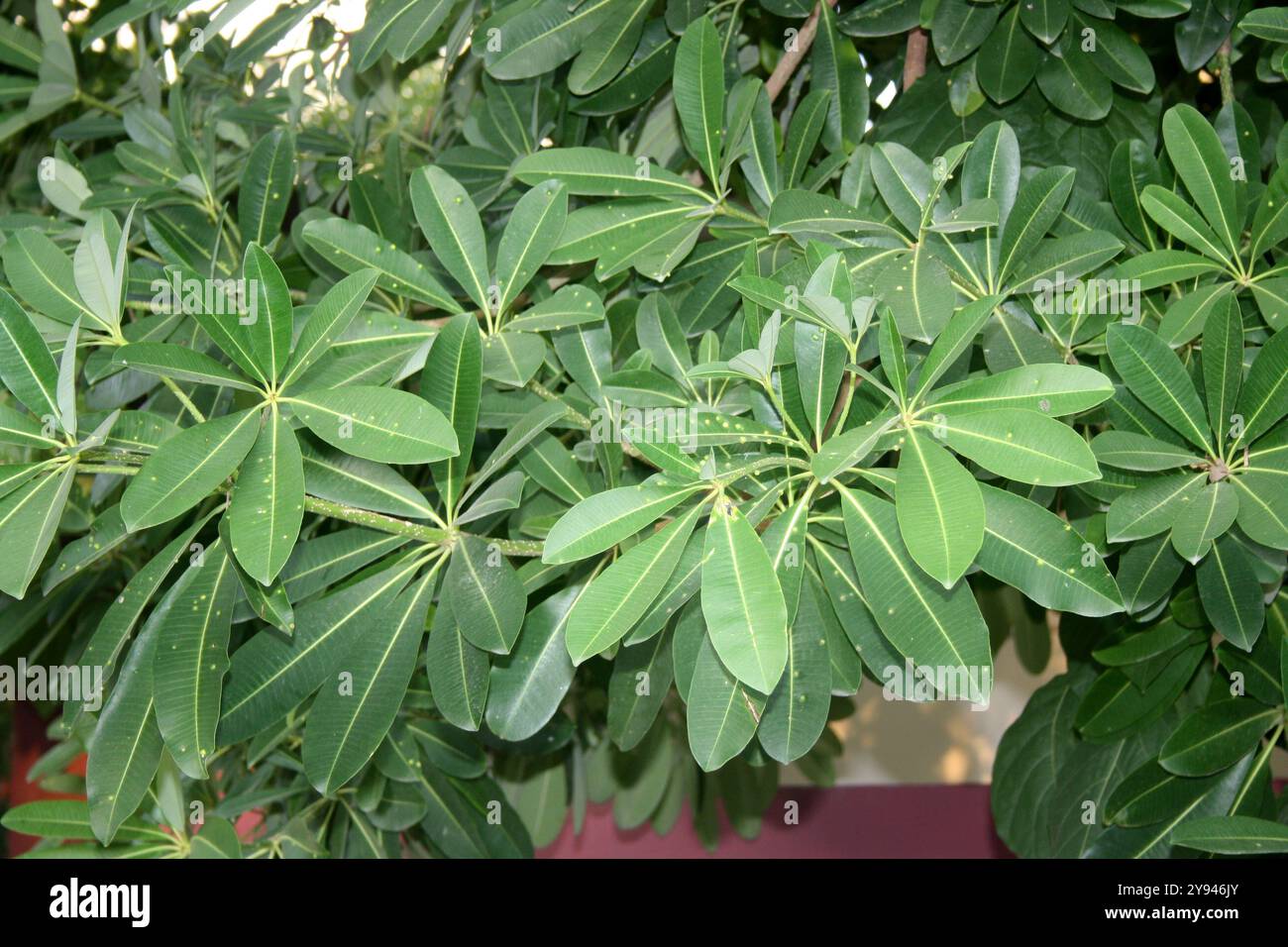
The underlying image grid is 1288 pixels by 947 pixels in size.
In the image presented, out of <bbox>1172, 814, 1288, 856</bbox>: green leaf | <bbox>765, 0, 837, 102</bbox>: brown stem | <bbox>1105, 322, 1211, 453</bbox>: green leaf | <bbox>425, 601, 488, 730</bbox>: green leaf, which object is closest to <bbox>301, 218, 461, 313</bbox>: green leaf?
<bbox>425, 601, 488, 730</bbox>: green leaf

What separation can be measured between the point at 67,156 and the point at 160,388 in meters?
0.43

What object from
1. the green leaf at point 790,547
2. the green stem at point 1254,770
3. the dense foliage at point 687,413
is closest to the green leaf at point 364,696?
the dense foliage at point 687,413

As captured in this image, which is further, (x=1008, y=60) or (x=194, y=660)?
(x=1008, y=60)

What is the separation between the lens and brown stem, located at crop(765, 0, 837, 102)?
1396 mm

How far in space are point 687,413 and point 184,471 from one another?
1.36 feet

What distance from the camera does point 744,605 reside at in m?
0.84

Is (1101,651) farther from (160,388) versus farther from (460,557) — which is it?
(160,388)

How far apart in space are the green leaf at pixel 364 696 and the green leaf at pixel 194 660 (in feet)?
0.33

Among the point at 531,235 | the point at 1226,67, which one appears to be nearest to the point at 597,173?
the point at 531,235

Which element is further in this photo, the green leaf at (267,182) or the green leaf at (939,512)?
the green leaf at (267,182)

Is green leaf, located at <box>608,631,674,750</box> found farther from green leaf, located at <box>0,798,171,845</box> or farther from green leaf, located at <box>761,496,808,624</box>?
green leaf, located at <box>0,798,171,845</box>

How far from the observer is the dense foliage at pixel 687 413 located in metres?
0.90

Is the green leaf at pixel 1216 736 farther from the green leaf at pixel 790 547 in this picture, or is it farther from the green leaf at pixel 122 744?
the green leaf at pixel 122 744

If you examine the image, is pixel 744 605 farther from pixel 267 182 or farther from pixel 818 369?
pixel 267 182
